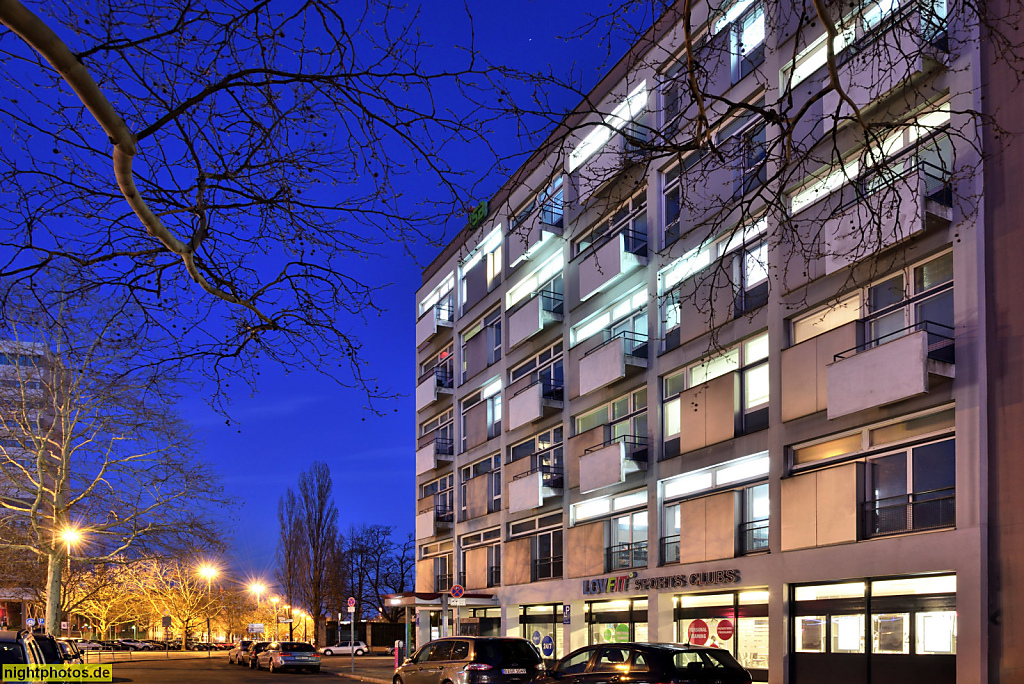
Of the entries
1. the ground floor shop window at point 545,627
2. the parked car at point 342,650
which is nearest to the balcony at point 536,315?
the ground floor shop window at point 545,627

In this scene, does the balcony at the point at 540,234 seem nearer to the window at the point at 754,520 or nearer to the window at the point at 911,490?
the window at the point at 754,520

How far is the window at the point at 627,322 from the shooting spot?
29.7m

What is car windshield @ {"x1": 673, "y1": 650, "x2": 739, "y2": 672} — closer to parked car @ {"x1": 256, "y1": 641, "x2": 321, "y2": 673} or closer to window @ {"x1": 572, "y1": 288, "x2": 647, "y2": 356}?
window @ {"x1": 572, "y1": 288, "x2": 647, "y2": 356}

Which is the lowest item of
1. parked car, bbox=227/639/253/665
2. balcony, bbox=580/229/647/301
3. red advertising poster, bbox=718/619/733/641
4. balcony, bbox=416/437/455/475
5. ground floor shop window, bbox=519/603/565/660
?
parked car, bbox=227/639/253/665

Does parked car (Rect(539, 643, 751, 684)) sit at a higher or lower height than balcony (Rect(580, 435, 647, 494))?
lower

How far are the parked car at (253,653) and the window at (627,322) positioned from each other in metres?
26.6

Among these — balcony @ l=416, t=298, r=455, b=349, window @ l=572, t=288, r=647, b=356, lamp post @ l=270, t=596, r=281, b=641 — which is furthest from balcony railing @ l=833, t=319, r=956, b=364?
lamp post @ l=270, t=596, r=281, b=641

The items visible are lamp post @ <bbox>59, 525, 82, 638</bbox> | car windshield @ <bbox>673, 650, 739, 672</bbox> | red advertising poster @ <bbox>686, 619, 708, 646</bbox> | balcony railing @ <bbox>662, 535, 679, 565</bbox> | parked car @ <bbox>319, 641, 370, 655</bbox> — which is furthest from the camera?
parked car @ <bbox>319, 641, 370, 655</bbox>

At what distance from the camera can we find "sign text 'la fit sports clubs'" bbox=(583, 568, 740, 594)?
969 inches

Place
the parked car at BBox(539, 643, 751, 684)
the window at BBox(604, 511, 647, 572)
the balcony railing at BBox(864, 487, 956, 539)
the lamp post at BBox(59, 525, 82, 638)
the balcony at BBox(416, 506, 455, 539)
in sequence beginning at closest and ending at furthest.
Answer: the parked car at BBox(539, 643, 751, 684) → the balcony railing at BBox(864, 487, 956, 539) → the window at BBox(604, 511, 647, 572) → the lamp post at BBox(59, 525, 82, 638) → the balcony at BBox(416, 506, 455, 539)

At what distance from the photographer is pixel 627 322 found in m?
30.6

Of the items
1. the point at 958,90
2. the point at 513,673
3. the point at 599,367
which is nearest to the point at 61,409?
the point at 599,367

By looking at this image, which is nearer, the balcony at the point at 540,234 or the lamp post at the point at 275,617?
the balcony at the point at 540,234

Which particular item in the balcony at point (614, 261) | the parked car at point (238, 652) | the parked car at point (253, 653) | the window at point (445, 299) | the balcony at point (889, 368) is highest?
the window at point (445, 299)
